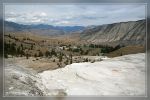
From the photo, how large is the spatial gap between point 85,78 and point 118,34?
0.51m

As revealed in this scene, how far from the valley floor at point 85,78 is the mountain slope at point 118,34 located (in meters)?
0.16

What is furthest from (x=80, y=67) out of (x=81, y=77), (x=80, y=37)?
(x=80, y=37)

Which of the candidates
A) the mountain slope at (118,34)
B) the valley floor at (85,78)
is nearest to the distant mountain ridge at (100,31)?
the mountain slope at (118,34)

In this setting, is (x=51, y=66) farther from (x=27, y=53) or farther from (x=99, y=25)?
(x=99, y=25)

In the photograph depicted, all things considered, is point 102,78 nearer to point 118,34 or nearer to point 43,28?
point 118,34

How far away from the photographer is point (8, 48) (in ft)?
Answer: 9.78

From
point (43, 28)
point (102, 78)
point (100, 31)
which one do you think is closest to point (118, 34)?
point (100, 31)

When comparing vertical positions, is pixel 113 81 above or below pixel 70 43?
below

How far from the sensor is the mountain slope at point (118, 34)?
9.93 ft

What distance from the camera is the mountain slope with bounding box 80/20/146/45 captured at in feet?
9.93

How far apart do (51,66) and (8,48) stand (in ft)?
1.34

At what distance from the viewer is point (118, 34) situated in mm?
3162

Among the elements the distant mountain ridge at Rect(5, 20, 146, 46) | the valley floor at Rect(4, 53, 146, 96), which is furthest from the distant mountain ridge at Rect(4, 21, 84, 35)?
the valley floor at Rect(4, 53, 146, 96)

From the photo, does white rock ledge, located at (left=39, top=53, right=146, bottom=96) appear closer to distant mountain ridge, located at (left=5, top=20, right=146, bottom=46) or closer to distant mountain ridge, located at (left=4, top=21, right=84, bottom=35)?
distant mountain ridge, located at (left=5, top=20, right=146, bottom=46)
